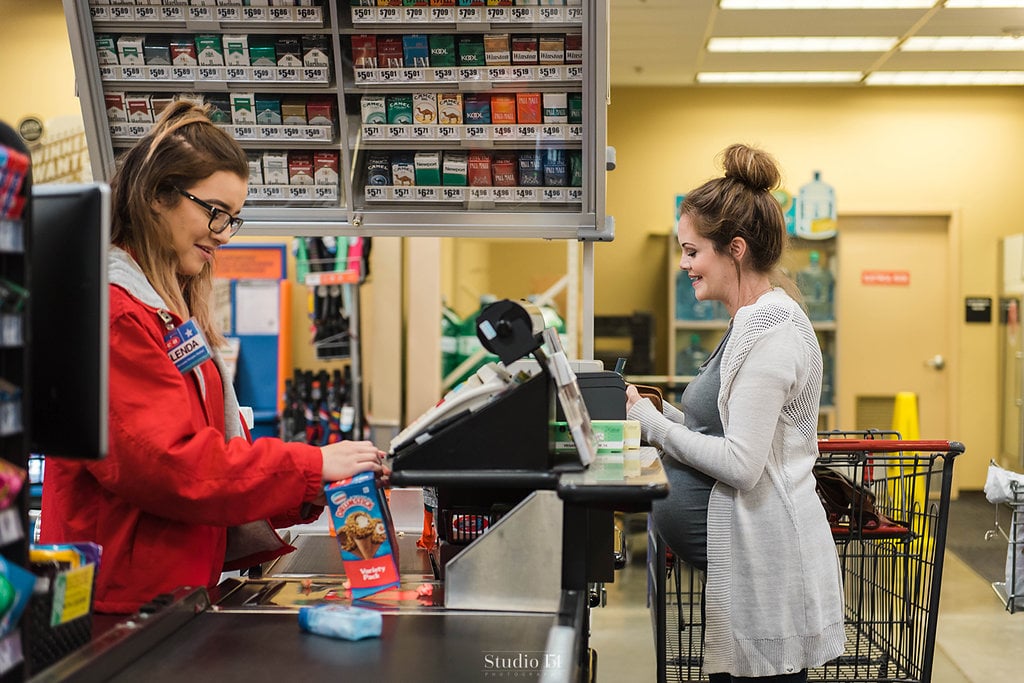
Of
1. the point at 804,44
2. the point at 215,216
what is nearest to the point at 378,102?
the point at 215,216

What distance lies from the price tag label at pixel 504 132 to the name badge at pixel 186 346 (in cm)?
113

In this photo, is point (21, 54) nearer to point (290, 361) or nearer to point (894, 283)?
point (290, 361)

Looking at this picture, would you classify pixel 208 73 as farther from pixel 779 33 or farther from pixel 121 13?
pixel 779 33

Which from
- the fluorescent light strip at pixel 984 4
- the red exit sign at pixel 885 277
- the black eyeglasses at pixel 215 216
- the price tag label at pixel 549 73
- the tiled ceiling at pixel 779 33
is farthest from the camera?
the red exit sign at pixel 885 277

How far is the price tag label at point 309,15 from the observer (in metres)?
2.52

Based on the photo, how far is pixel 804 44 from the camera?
725cm

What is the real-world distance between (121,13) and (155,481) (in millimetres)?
1519

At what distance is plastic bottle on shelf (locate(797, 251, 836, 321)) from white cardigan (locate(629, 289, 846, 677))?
581 centimetres

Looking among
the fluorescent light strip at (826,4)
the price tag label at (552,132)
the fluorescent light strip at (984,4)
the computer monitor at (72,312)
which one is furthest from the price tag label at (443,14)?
the fluorescent light strip at (984,4)

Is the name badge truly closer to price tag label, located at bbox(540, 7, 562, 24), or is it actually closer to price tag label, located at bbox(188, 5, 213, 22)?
price tag label, located at bbox(188, 5, 213, 22)

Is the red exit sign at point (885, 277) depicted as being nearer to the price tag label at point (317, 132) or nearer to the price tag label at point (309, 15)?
the price tag label at point (317, 132)

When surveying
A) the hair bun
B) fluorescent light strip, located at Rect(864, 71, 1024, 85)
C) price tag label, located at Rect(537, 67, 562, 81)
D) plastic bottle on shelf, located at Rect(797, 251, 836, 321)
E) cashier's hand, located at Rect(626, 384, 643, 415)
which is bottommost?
cashier's hand, located at Rect(626, 384, 643, 415)

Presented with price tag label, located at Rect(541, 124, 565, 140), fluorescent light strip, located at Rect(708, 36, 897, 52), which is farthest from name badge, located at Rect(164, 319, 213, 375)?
fluorescent light strip, located at Rect(708, 36, 897, 52)

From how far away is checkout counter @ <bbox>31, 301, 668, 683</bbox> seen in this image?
1504 millimetres
